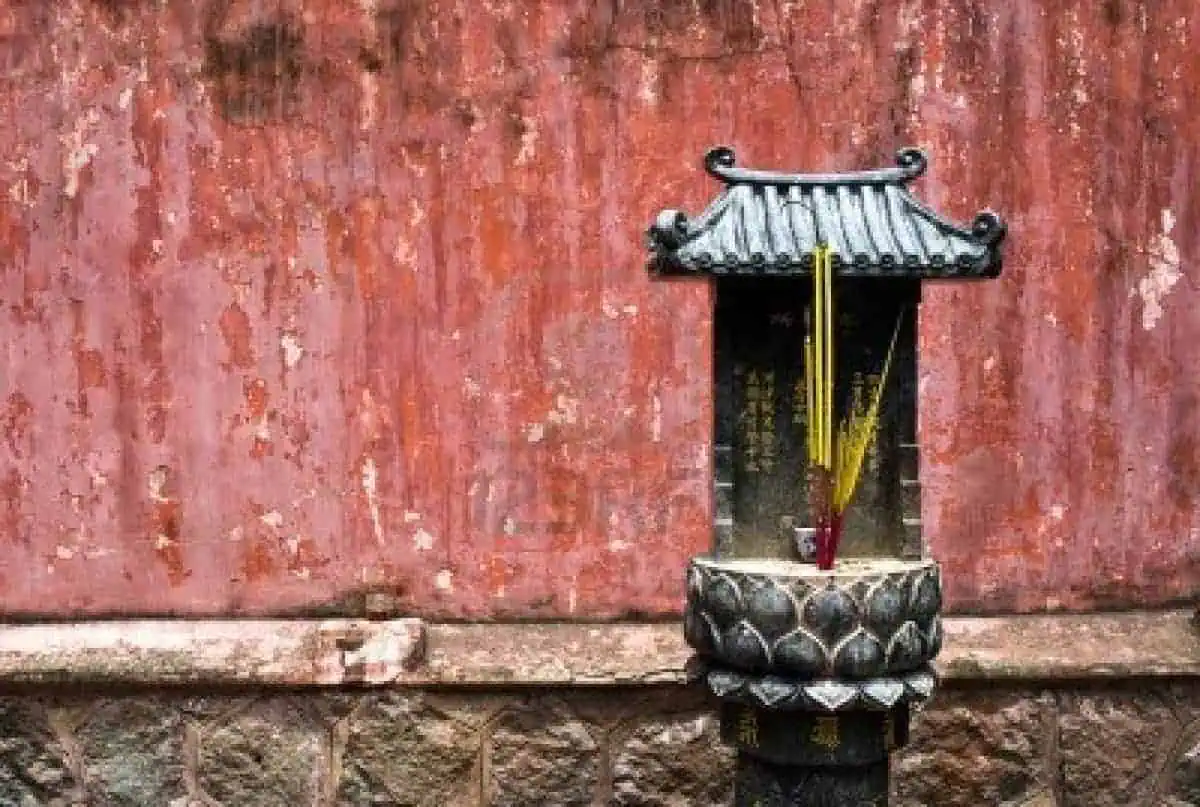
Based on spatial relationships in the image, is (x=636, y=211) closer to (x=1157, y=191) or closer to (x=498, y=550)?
(x=498, y=550)

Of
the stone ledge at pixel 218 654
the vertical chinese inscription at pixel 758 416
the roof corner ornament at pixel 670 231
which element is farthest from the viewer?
the stone ledge at pixel 218 654

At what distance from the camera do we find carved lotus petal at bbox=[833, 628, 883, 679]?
4.05 m

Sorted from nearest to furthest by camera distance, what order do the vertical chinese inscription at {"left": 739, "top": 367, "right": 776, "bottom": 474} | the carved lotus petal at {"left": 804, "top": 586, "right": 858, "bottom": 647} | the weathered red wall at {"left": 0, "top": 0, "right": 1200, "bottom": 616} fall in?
the carved lotus petal at {"left": 804, "top": 586, "right": 858, "bottom": 647} → the vertical chinese inscription at {"left": 739, "top": 367, "right": 776, "bottom": 474} → the weathered red wall at {"left": 0, "top": 0, "right": 1200, "bottom": 616}

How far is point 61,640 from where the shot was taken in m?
5.62

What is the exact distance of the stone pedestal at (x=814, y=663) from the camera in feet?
13.3

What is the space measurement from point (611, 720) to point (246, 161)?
7.78 feet

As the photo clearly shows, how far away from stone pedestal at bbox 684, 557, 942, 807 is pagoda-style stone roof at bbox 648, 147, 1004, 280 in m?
0.80

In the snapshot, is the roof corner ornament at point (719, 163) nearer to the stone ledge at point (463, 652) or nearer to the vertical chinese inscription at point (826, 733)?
the vertical chinese inscription at point (826, 733)

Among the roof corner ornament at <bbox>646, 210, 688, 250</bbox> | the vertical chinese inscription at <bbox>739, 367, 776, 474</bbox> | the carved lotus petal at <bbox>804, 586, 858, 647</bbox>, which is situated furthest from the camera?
the vertical chinese inscription at <bbox>739, 367, 776, 474</bbox>

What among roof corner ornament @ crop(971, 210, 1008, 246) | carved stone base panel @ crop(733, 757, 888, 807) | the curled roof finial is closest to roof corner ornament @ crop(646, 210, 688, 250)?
the curled roof finial

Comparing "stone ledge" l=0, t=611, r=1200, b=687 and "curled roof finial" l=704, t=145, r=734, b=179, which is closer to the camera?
"curled roof finial" l=704, t=145, r=734, b=179

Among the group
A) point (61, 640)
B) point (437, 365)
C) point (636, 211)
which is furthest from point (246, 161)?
point (61, 640)

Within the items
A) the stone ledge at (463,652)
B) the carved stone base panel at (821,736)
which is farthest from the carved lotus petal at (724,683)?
the stone ledge at (463,652)

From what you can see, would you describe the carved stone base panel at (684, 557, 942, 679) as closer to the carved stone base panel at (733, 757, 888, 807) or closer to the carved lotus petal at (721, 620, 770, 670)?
the carved lotus petal at (721, 620, 770, 670)
